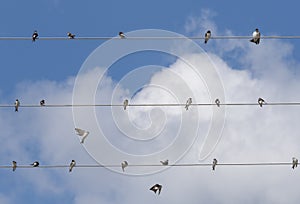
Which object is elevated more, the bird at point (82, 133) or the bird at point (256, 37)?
the bird at point (256, 37)

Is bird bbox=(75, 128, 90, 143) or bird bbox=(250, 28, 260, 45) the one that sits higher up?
bird bbox=(250, 28, 260, 45)

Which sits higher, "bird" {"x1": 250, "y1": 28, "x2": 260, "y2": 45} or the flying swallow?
"bird" {"x1": 250, "y1": 28, "x2": 260, "y2": 45}

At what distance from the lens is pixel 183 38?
2848 cm

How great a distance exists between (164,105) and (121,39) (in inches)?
116

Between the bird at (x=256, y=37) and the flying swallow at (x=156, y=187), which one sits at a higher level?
the bird at (x=256, y=37)

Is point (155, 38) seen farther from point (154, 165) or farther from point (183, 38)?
point (154, 165)

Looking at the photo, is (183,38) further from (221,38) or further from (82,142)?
(82,142)

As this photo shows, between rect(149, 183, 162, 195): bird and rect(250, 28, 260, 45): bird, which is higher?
rect(250, 28, 260, 45): bird

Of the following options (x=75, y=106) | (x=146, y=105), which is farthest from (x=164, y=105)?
(x=75, y=106)

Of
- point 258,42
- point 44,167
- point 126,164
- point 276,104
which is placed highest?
point 258,42

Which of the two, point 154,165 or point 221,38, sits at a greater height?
point 221,38

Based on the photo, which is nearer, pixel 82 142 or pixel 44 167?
pixel 44 167

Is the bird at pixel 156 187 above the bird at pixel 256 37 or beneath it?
beneath

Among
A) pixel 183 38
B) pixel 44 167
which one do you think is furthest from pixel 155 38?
pixel 44 167
